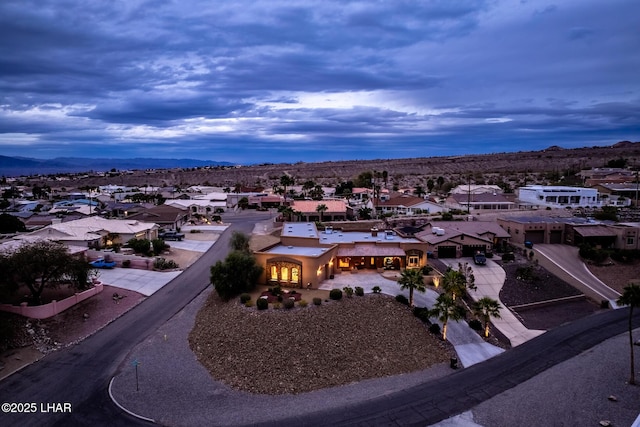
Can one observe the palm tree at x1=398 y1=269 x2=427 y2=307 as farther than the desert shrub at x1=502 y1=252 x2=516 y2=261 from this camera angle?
Answer: No

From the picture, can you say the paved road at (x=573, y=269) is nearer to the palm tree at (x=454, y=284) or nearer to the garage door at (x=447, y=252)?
the garage door at (x=447, y=252)

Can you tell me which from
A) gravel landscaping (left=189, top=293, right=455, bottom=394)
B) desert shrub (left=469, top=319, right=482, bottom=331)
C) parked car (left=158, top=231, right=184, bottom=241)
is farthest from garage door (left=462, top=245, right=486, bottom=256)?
parked car (left=158, top=231, right=184, bottom=241)

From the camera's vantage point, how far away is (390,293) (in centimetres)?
3841

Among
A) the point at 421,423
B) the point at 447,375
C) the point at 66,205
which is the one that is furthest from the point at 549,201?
the point at 66,205

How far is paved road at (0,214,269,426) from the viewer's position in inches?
903

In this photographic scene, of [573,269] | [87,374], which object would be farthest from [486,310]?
[87,374]

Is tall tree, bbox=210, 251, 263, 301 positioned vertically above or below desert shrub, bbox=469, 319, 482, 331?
above

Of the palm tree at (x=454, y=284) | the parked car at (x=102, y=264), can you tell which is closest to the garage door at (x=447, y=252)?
the palm tree at (x=454, y=284)

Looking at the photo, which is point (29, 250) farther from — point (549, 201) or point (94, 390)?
point (549, 201)

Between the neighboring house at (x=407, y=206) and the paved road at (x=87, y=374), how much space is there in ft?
161

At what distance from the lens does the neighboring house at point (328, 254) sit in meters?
39.5

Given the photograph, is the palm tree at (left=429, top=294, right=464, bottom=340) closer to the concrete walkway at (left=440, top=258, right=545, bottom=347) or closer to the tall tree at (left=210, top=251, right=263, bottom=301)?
the concrete walkway at (left=440, top=258, right=545, bottom=347)

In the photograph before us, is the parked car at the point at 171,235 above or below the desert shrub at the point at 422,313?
above

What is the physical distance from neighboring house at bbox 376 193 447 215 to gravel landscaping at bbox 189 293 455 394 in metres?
43.9
